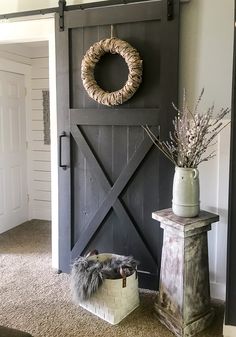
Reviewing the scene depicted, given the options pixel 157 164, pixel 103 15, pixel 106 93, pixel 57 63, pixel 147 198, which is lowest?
pixel 147 198

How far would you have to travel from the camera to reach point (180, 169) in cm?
249

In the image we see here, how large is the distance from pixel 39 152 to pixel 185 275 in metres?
3.14

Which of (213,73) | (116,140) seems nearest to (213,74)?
(213,73)

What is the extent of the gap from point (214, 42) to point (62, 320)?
2.35m

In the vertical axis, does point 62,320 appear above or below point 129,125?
below

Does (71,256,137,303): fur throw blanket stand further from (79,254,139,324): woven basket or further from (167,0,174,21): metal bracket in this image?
(167,0,174,21): metal bracket

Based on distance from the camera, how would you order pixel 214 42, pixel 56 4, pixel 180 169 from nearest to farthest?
pixel 180 169
pixel 214 42
pixel 56 4

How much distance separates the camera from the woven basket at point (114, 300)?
2598mm

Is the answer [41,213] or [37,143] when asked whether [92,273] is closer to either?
[41,213]

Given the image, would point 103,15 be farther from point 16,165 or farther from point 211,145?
point 16,165

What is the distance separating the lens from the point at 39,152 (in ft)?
16.4

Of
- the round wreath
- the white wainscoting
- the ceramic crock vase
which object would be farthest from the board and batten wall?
the ceramic crock vase

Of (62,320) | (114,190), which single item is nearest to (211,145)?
(114,190)

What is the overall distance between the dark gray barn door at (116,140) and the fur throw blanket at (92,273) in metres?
0.43
